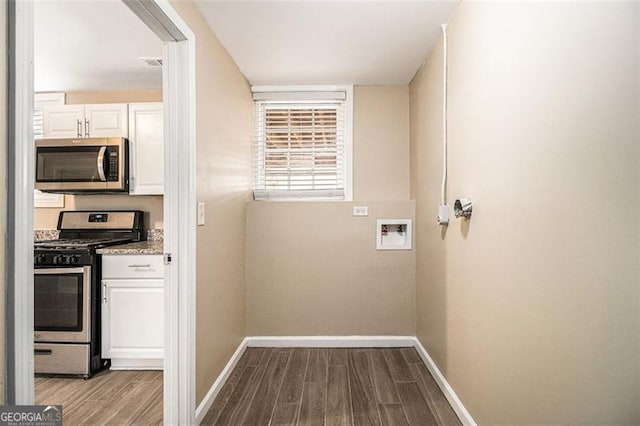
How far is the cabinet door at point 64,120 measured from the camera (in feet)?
10.6

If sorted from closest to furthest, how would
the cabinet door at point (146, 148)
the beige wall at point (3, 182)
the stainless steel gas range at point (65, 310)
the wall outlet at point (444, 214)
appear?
the beige wall at point (3, 182) → the wall outlet at point (444, 214) → the stainless steel gas range at point (65, 310) → the cabinet door at point (146, 148)

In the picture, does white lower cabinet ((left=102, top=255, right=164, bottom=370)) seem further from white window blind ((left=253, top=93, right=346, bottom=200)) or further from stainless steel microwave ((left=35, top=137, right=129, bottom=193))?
white window blind ((left=253, top=93, right=346, bottom=200))

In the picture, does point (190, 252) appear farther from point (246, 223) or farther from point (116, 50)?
point (116, 50)

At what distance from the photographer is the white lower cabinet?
2.77 meters

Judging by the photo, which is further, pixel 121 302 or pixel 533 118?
pixel 121 302

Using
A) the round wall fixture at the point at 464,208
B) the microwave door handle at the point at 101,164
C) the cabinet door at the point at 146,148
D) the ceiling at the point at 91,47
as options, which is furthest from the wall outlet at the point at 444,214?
the microwave door handle at the point at 101,164

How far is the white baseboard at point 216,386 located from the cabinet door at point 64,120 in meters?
2.30

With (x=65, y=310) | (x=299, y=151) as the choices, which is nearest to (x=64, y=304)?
(x=65, y=310)

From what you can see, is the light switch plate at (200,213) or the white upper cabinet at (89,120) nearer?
the light switch plate at (200,213)

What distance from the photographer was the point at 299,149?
3.48 metres

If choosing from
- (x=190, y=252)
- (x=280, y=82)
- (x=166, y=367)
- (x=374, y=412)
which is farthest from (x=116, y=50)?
(x=374, y=412)

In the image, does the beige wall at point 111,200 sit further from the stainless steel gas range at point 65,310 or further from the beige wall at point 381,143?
the beige wall at point 381,143

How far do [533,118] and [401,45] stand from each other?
1.51 meters

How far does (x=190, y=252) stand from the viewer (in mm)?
1956
